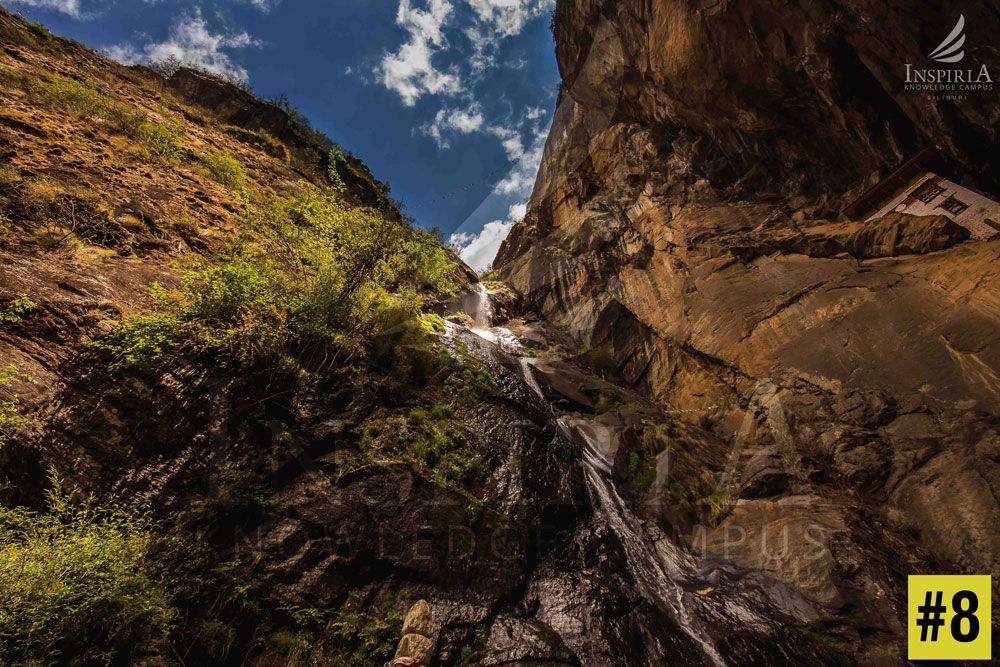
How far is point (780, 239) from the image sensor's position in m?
16.0

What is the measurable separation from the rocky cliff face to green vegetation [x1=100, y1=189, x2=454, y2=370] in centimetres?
962

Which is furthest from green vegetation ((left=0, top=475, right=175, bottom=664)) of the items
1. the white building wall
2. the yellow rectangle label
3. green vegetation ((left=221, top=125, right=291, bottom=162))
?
the white building wall

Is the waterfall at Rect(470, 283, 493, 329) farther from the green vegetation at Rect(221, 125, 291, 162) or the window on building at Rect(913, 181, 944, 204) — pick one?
the window on building at Rect(913, 181, 944, 204)

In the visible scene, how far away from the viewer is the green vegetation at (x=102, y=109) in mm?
9250

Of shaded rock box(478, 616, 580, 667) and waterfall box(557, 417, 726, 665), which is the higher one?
waterfall box(557, 417, 726, 665)

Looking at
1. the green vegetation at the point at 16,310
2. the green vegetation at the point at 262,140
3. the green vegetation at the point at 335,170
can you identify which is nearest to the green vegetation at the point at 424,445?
the green vegetation at the point at 16,310

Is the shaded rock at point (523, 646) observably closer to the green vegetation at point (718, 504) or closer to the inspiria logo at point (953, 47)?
the green vegetation at point (718, 504)

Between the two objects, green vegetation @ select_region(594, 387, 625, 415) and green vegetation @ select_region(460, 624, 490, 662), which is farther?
green vegetation @ select_region(594, 387, 625, 415)

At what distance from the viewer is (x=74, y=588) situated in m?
3.53

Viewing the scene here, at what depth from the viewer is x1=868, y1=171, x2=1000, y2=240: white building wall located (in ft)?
37.0

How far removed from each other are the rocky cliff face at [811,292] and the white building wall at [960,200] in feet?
1.34

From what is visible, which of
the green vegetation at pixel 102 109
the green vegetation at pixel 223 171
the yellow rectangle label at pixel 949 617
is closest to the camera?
the yellow rectangle label at pixel 949 617

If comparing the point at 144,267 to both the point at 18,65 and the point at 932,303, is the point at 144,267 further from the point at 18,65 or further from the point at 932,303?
the point at 932,303

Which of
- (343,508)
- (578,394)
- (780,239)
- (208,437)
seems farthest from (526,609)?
(780,239)
